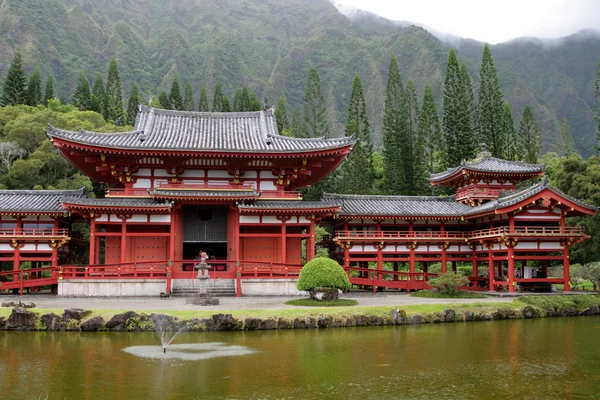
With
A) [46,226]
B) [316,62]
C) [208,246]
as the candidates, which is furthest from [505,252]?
[316,62]

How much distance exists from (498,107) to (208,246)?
38705 mm

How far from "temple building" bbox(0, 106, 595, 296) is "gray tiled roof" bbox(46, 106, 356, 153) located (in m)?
0.12

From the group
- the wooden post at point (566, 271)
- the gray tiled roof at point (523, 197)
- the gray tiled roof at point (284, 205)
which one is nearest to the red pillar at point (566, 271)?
the wooden post at point (566, 271)

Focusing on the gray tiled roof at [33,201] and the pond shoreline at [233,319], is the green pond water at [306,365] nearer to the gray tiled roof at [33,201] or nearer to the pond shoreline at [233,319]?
the pond shoreline at [233,319]

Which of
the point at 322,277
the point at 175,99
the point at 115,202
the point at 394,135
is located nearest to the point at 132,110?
the point at 175,99

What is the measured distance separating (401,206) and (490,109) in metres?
29.7

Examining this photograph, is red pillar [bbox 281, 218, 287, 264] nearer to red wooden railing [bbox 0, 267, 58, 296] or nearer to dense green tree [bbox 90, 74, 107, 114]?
red wooden railing [bbox 0, 267, 58, 296]

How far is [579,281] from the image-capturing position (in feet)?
108

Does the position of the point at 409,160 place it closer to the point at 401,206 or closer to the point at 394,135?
the point at 394,135

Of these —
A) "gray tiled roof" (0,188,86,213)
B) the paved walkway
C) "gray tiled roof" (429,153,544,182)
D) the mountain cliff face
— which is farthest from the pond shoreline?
the mountain cliff face

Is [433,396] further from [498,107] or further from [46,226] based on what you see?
[498,107]

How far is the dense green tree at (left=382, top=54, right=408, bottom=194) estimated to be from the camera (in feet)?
186

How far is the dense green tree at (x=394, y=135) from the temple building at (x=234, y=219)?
24367 millimetres

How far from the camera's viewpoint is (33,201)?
93.2ft
